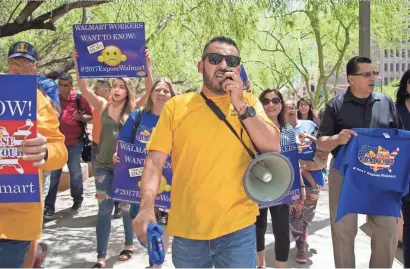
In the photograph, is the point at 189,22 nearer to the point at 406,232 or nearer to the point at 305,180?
the point at 305,180

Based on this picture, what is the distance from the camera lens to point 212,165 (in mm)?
2398

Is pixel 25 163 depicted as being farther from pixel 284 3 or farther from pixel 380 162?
pixel 284 3

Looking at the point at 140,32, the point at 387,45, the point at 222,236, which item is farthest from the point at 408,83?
the point at 387,45

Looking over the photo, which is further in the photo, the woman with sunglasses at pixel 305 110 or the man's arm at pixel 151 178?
the woman with sunglasses at pixel 305 110

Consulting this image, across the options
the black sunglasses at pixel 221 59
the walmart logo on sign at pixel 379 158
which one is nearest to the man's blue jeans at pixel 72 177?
the walmart logo on sign at pixel 379 158

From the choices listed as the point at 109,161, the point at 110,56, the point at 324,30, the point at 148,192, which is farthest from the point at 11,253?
the point at 324,30

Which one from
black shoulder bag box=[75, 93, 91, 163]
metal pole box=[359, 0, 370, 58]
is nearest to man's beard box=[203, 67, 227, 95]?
metal pole box=[359, 0, 370, 58]

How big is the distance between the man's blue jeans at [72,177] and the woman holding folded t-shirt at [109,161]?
208cm

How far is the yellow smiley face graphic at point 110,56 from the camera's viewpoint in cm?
525

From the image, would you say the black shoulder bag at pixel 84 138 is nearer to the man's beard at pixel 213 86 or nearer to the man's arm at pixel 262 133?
the man's beard at pixel 213 86

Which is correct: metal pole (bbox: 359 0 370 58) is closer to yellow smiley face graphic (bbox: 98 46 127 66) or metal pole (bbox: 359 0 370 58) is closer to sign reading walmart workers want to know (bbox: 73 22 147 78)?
sign reading walmart workers want to know (bbox: 73 22 147 78)

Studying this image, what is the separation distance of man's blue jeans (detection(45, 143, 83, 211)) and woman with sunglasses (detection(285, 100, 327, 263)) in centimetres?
336

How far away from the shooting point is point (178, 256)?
2.51m

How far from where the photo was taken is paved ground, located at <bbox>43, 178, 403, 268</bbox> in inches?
185
